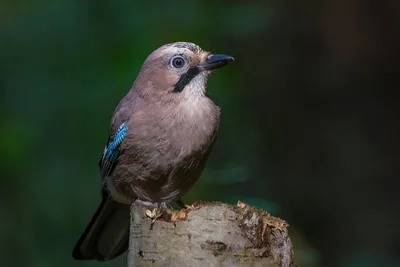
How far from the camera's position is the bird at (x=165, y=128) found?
12.7 feet

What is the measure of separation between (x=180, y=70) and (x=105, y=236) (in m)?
1.10

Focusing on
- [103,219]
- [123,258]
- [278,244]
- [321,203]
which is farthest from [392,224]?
[278,244]

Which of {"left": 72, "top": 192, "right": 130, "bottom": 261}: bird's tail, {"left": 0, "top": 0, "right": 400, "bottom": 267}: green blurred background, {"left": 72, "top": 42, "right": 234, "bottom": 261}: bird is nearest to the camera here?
{"left": 72, "top": 42, "right": 234, "bottom": 261}: bird

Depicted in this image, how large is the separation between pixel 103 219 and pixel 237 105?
2430 mm

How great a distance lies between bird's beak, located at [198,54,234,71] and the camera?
13.1ft

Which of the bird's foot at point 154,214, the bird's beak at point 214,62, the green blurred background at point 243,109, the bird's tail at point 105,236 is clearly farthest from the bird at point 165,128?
the green blurred background at point 243,109

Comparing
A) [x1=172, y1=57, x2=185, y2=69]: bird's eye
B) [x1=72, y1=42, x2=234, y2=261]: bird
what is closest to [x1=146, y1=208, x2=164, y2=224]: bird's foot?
[x1=72, y1=42, x2=234, y2=261]: bird

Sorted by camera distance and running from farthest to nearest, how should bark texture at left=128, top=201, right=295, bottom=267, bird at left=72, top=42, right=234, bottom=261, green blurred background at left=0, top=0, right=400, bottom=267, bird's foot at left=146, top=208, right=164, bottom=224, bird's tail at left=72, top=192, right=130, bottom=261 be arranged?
1. green blurred background at left=0, top=0, right=400, bottom=267
2. bird's tail at left=72, top=192, right=130, bottom=261
3. bird at left=72, top=42, right=234, bottom=261
4. bird's foot at left=146, top=208, right=164, bottom=224
5. bark texture at left=128, top=201, right=295, bottom=267

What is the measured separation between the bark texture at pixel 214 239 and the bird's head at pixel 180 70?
144cm

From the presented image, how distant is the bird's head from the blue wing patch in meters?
0.25

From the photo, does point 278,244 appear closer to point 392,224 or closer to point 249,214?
point 249,214

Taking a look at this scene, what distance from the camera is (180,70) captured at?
4043 mm

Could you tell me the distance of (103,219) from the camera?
4594mm

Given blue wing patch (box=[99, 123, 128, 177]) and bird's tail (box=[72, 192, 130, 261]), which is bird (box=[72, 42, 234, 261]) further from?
bird's tail (box=[72, 192, 130, 261])
